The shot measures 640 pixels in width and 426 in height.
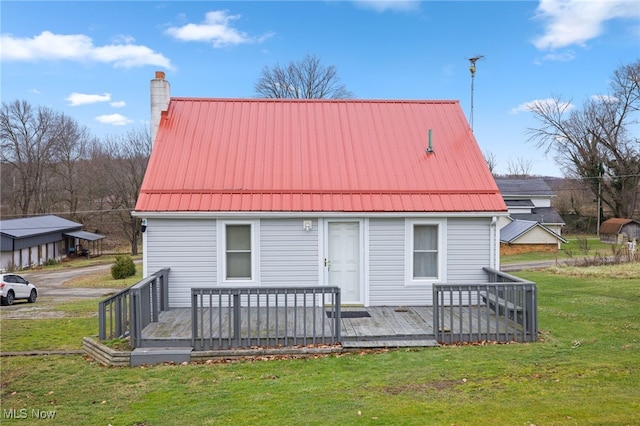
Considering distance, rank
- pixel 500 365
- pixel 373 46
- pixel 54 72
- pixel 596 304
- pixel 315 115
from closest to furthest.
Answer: pixel 500 365 < pixel 596 304 < pixel 315 115 < pixel 54 72 < pixel 373 46

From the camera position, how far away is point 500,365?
23.0 feet

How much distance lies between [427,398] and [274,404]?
1974 mm

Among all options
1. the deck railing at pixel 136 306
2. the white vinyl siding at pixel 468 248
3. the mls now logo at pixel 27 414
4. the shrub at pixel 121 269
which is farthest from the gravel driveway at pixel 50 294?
the white vinyl siding at pixel 468 248

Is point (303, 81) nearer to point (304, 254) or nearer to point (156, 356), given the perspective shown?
point (304, 254)

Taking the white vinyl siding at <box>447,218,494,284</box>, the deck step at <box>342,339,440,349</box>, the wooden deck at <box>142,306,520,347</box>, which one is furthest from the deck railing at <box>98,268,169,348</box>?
the white vinyl siding at <box>447,218,494,284</box>

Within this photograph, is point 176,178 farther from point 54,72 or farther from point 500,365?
point 54,72

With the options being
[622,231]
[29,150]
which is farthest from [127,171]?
[622,231]

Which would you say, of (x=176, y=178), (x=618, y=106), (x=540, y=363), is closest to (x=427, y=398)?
(x=540, y=363)

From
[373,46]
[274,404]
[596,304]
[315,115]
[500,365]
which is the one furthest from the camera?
[373,46]

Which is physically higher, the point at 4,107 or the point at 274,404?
the point at 4,107

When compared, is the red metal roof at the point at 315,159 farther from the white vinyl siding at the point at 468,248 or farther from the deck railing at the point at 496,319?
the deck railing at the point at 496,319

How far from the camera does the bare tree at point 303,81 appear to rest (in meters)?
40.2

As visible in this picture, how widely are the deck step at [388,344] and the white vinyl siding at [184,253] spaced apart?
395cm

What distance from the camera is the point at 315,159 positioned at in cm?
1166
